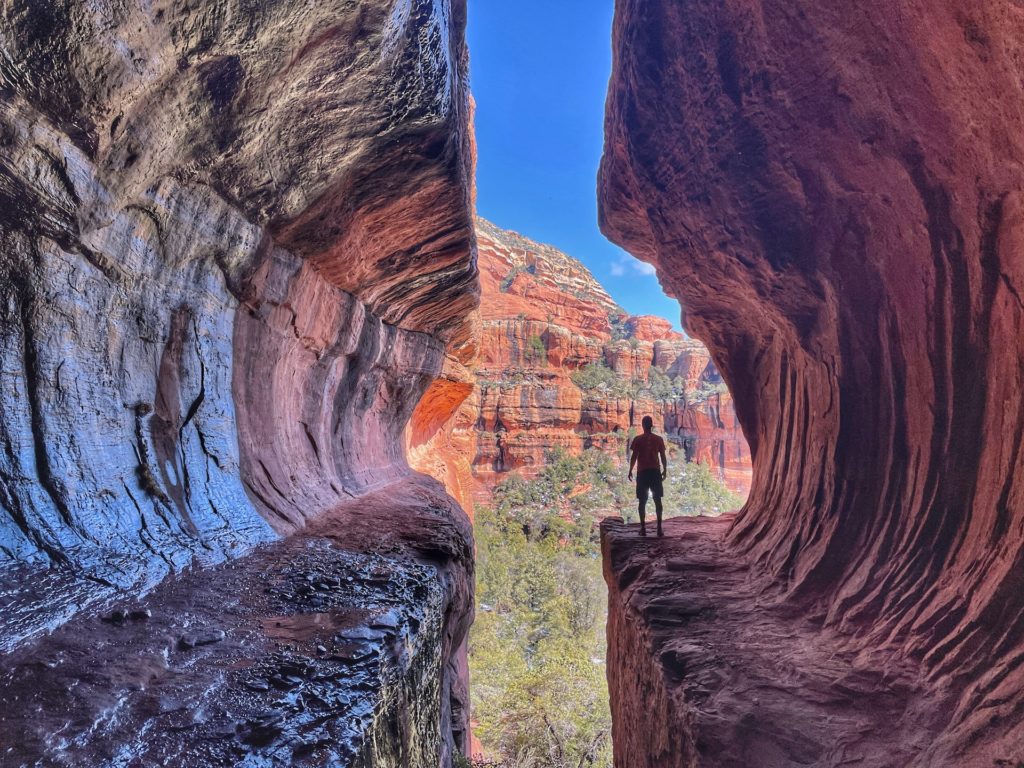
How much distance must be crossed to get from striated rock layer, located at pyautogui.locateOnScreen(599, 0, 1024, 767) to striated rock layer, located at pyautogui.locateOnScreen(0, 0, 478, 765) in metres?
2.08

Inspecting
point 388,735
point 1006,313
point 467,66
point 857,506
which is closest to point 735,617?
point 857,506

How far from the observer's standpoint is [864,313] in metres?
3.67

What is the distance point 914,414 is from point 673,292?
4.11 metres

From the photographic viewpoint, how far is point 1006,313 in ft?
8.08

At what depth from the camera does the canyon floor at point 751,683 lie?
2.30 meters

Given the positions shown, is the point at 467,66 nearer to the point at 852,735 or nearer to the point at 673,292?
the point at 673,292

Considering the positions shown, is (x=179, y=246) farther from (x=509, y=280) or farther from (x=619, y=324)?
(x=619, y=324)

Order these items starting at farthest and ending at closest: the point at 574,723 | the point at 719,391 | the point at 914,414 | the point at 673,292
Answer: the point at 719,391 < the point at 574,723 < the point at 673,292 < the point at 914,414

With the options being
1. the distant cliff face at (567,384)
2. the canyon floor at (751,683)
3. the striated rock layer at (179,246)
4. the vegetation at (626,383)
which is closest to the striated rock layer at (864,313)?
the canyon floor at (751,683)

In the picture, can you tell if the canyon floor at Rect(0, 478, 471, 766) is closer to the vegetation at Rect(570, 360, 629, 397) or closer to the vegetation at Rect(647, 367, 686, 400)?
the vegetation at Rect(570, 360, 629, 397)

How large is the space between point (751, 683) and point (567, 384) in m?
29.8

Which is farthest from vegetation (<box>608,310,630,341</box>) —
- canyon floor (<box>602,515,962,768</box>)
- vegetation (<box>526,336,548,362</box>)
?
canyon floor (<box>602,515,962,768</box>)

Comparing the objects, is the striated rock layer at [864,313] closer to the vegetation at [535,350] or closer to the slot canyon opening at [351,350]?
the slot canyon opening at [351,350]

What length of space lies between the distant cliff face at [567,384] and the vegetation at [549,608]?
2.01 metres
